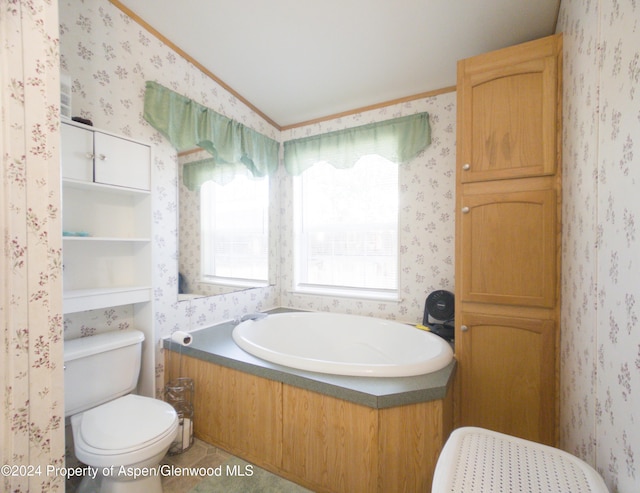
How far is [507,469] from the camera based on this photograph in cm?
77

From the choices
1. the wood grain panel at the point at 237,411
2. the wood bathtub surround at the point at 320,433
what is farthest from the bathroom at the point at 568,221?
the wood bathtub surround at the point at 320,433

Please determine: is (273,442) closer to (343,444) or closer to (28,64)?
(343,444)

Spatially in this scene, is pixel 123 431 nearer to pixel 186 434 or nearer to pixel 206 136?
pixel 186 434

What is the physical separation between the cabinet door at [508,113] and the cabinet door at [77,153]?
199cm

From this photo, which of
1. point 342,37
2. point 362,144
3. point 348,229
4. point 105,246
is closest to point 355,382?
point 348,229

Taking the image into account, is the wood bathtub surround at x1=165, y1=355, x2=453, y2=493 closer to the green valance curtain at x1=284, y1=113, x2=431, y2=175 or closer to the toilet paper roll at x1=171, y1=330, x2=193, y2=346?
the toilet paper roll at x1=171, y1=330, x2=193, y2=346

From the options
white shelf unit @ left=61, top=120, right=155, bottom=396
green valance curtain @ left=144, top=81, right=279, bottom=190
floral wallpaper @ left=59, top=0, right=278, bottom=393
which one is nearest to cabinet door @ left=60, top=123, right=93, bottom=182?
white shelf unit @ left=61, top=120, right=155, bottom=396

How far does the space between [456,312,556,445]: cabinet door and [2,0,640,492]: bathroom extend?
8 cm

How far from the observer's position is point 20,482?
2.40ft

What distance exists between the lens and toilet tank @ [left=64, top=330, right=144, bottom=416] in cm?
136

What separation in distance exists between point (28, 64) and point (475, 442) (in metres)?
1.73

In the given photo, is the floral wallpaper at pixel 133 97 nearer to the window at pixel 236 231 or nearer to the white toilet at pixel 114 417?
the white toilet at pixel 114 417

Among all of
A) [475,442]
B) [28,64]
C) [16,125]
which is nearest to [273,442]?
[475,442]

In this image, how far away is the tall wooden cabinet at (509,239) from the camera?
140cm
